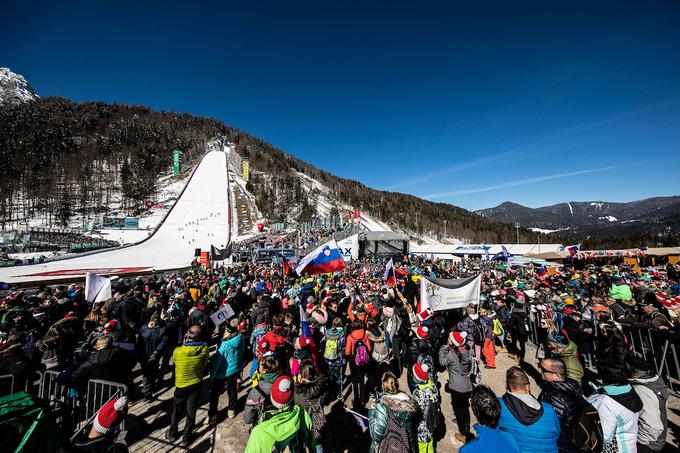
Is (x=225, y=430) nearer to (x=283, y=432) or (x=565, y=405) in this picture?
(x=283, y=432)

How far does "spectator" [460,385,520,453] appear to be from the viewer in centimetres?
221

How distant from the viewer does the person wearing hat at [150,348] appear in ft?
19.9

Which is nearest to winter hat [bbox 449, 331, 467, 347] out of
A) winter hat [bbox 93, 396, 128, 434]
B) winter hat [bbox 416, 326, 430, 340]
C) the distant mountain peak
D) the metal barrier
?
winter hat [bbox 416, 326, 430, 340]

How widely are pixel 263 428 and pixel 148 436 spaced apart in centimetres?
399

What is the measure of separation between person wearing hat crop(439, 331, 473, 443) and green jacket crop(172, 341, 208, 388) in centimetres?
390

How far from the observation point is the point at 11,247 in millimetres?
33844

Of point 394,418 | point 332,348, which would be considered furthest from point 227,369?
point 394,418

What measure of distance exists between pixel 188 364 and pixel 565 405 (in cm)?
497

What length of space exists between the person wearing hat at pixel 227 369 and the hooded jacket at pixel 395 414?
3093mm

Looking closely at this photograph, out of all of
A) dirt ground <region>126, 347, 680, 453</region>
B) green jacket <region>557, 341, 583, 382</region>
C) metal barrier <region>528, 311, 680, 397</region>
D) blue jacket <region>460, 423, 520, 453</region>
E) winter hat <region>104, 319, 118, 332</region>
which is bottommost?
dirt ground <region>126, 347, 680, 453</region>

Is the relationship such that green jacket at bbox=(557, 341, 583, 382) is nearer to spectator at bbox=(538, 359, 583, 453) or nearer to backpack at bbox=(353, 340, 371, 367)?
spectator at bbox=(538, 359, 583, 453)

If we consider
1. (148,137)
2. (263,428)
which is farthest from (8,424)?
(148,137)

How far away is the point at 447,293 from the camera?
25.7 feet

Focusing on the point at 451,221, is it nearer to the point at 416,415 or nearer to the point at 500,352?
the point at 500,352
